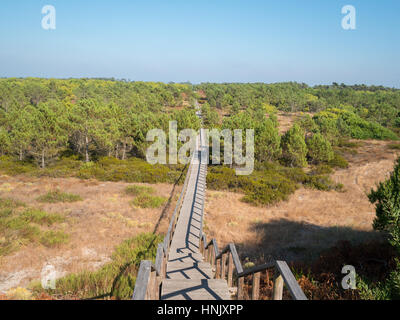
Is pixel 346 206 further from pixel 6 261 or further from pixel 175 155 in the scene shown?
pixel 6 261

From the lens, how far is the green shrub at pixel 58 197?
15.5 meters

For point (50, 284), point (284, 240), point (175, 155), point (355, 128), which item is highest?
point (355, 128)

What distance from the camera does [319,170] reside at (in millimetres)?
25531

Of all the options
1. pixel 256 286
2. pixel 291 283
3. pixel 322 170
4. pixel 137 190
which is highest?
pixel 291 283

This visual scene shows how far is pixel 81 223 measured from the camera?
1236 cm

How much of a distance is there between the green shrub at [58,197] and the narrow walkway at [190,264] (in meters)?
6.87

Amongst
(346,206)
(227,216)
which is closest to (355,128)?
(346,206)

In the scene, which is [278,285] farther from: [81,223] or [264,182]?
[264,182]

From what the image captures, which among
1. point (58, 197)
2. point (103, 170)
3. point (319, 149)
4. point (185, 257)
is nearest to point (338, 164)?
point (319, 149)

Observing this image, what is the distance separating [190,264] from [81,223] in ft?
22.9

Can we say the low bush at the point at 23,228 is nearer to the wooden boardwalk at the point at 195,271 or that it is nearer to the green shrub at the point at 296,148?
the wooden boardwalk at the point at 195,271

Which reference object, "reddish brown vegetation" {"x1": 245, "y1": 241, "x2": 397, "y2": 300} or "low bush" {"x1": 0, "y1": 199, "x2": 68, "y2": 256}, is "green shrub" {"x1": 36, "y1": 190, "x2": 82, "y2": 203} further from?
"reddish brown vegetation" {"x1": 245, "y1": 241, "x2": 397, "y2": 300}

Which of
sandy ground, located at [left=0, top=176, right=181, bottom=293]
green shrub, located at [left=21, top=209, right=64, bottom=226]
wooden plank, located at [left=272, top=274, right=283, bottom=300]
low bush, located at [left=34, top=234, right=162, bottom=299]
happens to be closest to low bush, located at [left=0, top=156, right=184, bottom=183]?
sandy ground, located at [left=0, top=176, right=181, bottom=293]
